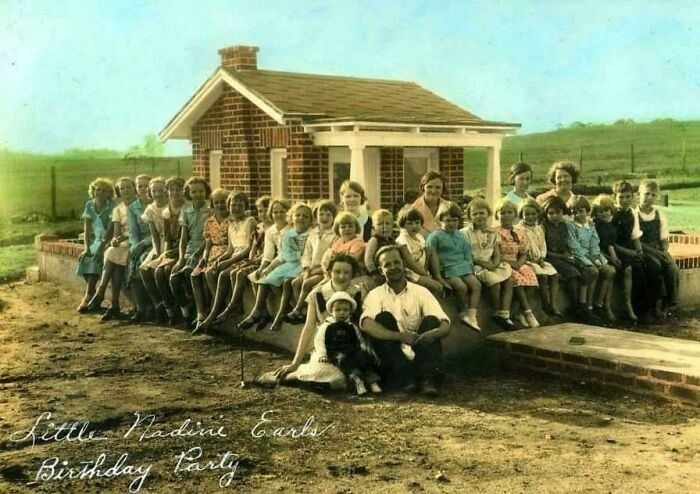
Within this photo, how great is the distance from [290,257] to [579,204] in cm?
297

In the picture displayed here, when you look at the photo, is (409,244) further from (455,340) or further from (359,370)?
(359,370)

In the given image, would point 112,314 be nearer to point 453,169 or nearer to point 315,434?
point 315,434

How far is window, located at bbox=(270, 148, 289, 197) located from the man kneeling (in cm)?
671

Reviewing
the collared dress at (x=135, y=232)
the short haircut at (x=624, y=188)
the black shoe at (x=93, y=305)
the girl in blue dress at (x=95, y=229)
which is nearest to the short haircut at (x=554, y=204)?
the short haircut at (x=624, y=188)

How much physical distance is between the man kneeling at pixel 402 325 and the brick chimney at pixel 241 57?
7.92 m

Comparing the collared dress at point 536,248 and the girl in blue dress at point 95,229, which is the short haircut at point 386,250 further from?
the girl in blue dress at point 95,229

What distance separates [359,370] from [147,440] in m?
1.71

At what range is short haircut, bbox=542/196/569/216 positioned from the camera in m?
7.86

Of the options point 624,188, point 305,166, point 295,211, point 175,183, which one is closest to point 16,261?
point 305,166

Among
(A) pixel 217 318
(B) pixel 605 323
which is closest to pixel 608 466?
(B) pixel 605 323

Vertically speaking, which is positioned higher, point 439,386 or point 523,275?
point 523,275

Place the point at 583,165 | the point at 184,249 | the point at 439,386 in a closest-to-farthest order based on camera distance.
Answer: the point at 439,386, the point at 184,249, the point at 583,165

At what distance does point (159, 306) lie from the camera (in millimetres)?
8680

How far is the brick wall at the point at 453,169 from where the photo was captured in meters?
13.6
